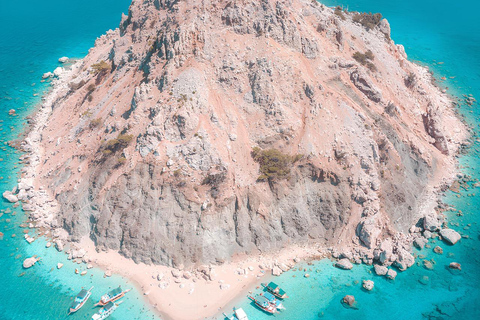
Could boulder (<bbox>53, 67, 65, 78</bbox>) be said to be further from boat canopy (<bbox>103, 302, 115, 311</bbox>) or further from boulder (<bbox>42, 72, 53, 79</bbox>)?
boat canopy (<bbox>103, 302, 115, 311</bbox>)

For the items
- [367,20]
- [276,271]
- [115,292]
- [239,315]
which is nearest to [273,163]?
[276,271]

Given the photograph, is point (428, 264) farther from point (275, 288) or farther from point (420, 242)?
point (275, 288)

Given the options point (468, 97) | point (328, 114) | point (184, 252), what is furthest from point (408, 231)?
point (468, 97)

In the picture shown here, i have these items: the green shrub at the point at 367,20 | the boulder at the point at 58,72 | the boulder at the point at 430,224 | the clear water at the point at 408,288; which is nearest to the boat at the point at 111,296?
the clear water at the point at 408,288

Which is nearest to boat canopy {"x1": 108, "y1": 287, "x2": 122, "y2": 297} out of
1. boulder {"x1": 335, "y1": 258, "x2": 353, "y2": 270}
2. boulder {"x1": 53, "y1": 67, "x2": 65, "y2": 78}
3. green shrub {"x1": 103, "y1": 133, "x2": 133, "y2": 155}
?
green shrub {"x1": 103, "y1": 133, "x2": 133, "y2": 155}

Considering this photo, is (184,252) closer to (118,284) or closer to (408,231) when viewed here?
(118,284)

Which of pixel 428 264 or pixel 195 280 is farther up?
pixel 195 280
